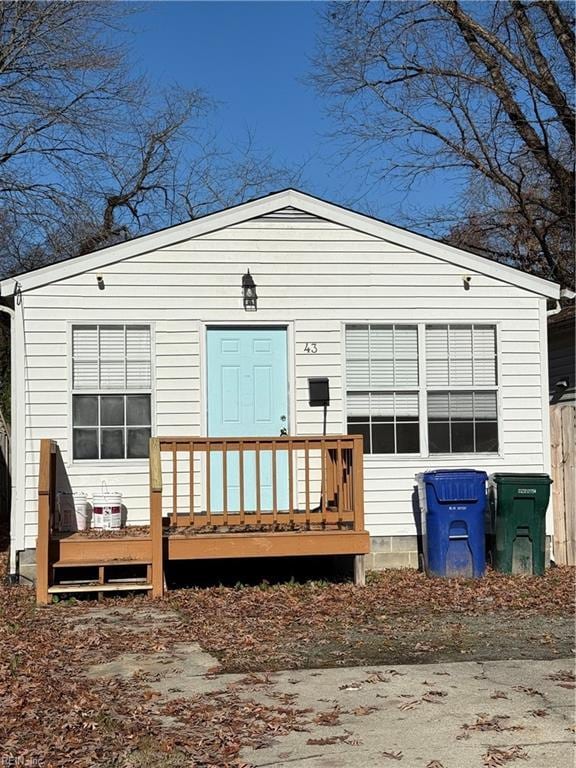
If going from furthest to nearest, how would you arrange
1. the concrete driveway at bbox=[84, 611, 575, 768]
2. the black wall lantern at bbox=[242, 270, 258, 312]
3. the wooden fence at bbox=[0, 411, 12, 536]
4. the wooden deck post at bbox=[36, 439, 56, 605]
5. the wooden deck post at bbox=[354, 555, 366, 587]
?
the wooden fence at bbox=[0, 411, 12, 536]
the black wall lantern at bbox=[242, 270, 258, 312]
the wooden deck post at bbox=[354, 555, 366, 587]
the wooden deck post at bbox=[36, 439, 56, 605]
the concrete driveway at bbox=[84, 611, 575, 768]

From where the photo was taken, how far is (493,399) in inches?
390

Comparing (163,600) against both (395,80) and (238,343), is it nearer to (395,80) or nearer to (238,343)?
(238,343)

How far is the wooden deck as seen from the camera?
818cm

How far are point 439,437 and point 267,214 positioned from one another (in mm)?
2964

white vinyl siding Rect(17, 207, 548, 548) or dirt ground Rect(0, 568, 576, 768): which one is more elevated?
white vinyl siding Rect(17, 207, 548, 548)

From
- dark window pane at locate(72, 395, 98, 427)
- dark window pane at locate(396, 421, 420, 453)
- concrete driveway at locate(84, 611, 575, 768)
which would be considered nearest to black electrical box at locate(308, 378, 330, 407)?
dark window pane at locate(396, 421, 420, 453)

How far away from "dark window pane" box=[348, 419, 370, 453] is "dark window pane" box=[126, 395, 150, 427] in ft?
6.89

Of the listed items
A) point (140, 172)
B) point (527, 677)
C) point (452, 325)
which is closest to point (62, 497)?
point (452, 325)

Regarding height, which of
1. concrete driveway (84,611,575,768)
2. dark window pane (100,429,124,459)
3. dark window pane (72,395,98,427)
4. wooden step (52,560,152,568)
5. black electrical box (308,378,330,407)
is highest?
black electrical box (308,378,330,407)

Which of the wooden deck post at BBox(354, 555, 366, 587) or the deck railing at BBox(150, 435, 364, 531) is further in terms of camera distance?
the wooden deck post at BBox(354, 555, 366, 587)

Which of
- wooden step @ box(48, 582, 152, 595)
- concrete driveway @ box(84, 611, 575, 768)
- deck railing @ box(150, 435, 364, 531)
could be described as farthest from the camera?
deck railing @ box(150, 435, 364, 531)

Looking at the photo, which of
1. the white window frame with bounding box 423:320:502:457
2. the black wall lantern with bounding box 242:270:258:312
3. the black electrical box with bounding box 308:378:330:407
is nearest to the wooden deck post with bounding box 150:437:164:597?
the black electrical box with bounding box 308:378:330:407

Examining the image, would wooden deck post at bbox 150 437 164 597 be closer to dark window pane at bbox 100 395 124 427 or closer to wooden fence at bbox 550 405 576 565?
dark window pane at bbox 100 395 124 427

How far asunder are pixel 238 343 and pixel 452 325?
230 cm
